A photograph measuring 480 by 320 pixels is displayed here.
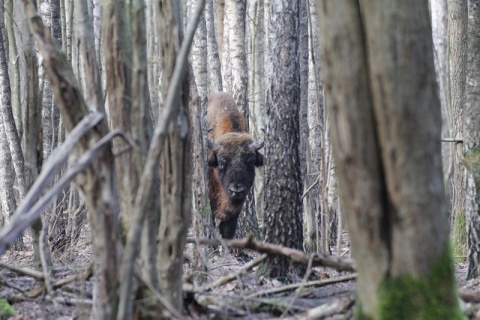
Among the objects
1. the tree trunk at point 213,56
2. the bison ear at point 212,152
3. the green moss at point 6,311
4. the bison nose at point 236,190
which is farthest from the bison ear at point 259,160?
the green moss at point 6,311

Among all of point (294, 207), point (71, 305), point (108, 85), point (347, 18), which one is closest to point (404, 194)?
point (347, 18)

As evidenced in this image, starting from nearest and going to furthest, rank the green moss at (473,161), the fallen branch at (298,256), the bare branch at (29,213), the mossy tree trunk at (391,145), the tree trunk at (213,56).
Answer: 1. the bare branch at (29,213)
2. the mossy tree trunk at (391,145)
3. the fallen branch at (298,256)
4. the green moss at (473,161)
5. the tree trunk at (213,56)

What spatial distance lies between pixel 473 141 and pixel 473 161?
22 cm

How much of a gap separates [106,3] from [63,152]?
1307mm

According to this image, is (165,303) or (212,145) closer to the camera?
(165,303)

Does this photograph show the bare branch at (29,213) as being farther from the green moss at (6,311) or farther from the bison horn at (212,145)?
the bison horn at (212,145)

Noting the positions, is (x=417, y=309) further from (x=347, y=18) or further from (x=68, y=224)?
(x=68, y=224)

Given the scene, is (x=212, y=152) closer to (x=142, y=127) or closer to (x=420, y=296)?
(x=142, y=127)

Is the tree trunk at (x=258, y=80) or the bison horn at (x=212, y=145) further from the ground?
the tree trunk at (x=258, y=80)

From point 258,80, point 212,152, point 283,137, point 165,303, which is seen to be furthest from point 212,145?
point 258,80

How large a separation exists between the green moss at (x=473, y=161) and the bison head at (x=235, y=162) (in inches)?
190

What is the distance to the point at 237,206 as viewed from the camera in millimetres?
12703

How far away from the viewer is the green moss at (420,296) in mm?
3984

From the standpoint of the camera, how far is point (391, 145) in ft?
12.8
